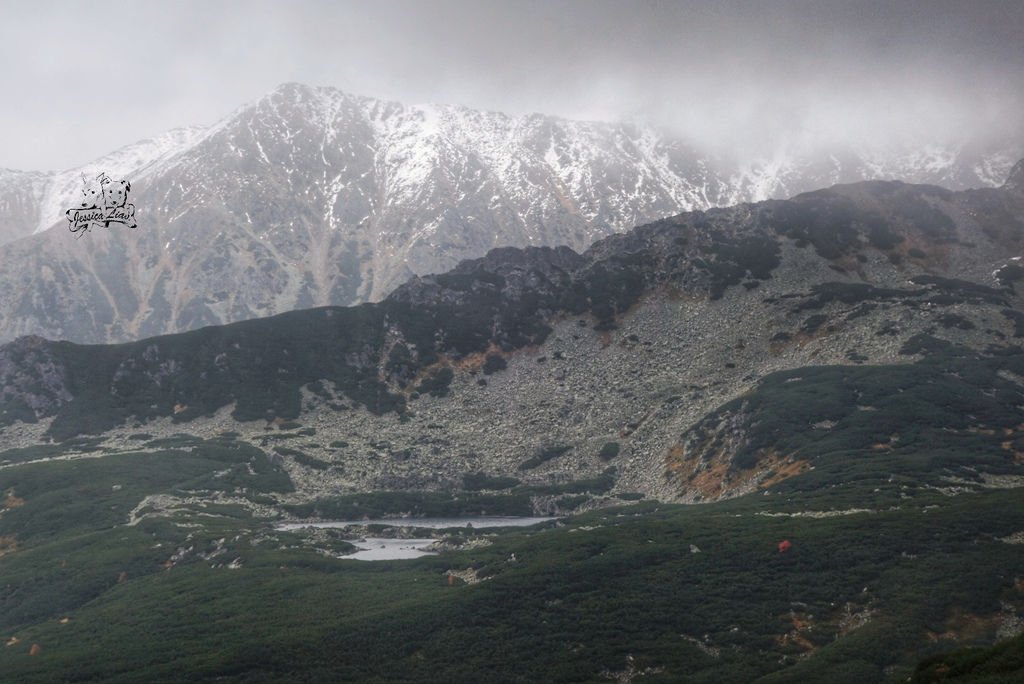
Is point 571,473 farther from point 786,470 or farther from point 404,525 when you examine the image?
point 786,470

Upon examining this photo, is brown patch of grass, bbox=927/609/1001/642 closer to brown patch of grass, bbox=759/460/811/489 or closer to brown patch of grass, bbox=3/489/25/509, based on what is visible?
brown patch of grass, bbox=759/460/811/489

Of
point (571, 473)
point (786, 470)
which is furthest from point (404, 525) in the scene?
point (786, 470)

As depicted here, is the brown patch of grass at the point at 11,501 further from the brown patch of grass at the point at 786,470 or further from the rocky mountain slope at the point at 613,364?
the brown patch of grass at the point at 786,470

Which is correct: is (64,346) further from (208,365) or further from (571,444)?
(571,444)

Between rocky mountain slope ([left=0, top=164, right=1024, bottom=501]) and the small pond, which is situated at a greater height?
rocky mountain slope ([left=0, top=164, right=1024, bottom=501])

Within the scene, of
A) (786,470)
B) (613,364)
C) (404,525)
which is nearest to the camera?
(786,470)

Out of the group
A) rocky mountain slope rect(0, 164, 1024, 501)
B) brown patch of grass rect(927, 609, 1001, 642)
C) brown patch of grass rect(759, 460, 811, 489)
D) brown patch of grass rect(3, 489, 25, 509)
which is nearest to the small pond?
rocky mountain slope rect(0, 164, 1024, 501)

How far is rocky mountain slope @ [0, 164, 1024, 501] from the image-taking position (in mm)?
124438

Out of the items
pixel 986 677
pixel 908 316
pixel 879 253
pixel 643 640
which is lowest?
pixel 643 640

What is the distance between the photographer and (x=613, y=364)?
529ft

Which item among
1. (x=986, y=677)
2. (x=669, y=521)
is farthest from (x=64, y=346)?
(x=986, y=677)

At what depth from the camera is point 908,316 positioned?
149 metres

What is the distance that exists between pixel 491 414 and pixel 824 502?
75.4 m

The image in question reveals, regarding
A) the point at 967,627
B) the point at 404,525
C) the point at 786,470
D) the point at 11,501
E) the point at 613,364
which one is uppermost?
the point at 613,364
